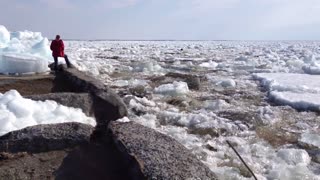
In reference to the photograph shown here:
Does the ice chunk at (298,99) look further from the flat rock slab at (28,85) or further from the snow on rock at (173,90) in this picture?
the flat rock slab at (28,85)

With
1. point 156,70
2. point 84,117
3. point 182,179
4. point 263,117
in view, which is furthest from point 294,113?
point 156,70

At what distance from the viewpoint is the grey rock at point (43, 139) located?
12.3 feet

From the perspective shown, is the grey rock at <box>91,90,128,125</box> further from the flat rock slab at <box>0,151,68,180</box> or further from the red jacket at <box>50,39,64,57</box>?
the red jacket at <box>50,39,64,57</box>

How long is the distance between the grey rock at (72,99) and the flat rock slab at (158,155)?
2.57m

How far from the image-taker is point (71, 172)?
3430 mm

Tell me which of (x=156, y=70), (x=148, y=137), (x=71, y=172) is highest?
(x=148, y=137)

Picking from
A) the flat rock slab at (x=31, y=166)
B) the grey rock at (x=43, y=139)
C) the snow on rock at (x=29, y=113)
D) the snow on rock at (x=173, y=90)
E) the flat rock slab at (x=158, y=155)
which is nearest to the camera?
the flat rock slab at (x=158, y=155)

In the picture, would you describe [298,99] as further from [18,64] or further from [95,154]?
[18,64]

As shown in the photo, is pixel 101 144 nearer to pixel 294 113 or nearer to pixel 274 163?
pixel 274 163

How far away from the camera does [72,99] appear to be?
6.32 meters

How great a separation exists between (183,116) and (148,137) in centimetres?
346

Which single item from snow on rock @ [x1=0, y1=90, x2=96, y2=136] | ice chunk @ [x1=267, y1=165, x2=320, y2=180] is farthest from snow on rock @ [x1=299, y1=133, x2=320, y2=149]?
snow on rock @ [x1=0, y1=90, x2=96, y2=136]

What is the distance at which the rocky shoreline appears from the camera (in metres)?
3.13

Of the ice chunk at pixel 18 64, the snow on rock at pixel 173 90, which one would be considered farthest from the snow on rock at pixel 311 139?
the ice chunk at pixel 18 64
